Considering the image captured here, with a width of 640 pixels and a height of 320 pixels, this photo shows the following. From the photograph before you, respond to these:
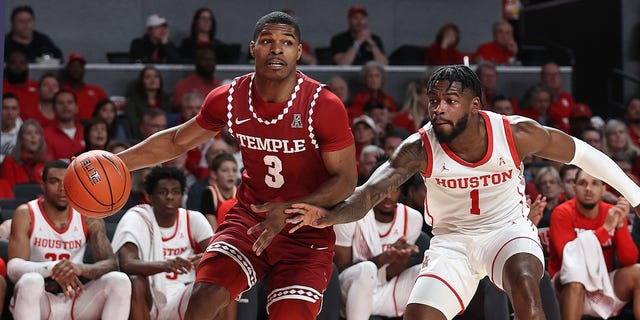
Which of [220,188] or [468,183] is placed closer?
[468,183]

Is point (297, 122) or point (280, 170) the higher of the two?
point (297, 122)

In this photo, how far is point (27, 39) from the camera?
10.4 m

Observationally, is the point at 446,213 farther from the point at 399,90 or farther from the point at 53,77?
the point at 399,90

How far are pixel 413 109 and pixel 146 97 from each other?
2.88 m

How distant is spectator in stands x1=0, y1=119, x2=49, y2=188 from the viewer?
8.41 meters

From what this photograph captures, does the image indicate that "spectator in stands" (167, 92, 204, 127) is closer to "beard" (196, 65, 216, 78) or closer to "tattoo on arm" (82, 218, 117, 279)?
"beard" (196, 65, 216, 78)

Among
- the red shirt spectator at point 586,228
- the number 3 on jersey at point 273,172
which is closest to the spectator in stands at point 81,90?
the red shirt spectator at point 586,228

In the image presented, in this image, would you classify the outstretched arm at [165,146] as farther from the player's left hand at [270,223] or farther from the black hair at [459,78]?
the black hair at [459,78]

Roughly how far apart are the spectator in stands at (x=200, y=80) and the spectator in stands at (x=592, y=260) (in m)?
4.34

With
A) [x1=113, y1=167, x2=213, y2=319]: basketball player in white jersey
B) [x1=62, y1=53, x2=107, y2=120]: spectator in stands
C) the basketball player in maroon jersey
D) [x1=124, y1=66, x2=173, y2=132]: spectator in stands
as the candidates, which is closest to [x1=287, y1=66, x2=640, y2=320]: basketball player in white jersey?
the basketball player in maroon jersey

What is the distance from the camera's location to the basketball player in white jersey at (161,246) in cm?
655

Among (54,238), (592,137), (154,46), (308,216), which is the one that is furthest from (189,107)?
(308,216)

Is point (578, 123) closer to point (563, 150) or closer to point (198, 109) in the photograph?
point (198, 109)

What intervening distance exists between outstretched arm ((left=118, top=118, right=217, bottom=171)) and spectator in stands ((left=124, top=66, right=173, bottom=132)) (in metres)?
4.67
